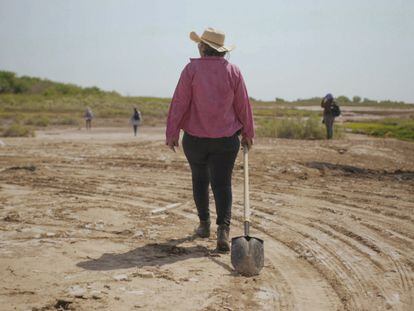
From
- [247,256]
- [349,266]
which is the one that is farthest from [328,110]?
[247,256]

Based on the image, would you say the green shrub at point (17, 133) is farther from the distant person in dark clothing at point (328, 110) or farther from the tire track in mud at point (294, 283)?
the tire track in mud at point (294, 283)

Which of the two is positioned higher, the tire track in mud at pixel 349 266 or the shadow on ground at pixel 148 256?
the shadow on ground at pixel 148 256

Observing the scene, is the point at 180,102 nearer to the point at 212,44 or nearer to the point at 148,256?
the point at 212,44

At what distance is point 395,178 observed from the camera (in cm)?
984

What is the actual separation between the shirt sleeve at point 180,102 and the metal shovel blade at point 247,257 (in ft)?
3.92

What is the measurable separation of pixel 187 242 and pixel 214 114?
128 centimetres

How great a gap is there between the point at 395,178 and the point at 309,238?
493cm

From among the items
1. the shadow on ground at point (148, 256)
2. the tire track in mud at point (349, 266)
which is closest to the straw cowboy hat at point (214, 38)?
the shadow on ground at point (148, 256)

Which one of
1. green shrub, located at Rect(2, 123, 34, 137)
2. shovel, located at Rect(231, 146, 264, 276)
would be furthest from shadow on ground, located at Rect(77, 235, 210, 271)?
green shrub, located at Rect(2, 123, 34, 137)

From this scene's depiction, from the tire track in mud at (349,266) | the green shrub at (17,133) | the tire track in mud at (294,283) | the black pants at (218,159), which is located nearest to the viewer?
the tire track in mud at (294,283)

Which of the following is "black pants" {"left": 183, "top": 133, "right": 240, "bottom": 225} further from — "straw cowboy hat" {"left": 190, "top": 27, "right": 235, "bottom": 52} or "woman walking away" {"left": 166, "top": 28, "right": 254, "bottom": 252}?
"straw cowboy hat" {"left": 190, "top": 27, "right": 235, "bottom": 52}

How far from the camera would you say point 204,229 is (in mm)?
5492

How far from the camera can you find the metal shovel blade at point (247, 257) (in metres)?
4.30

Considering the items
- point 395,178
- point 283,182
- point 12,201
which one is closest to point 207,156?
point 12,201
